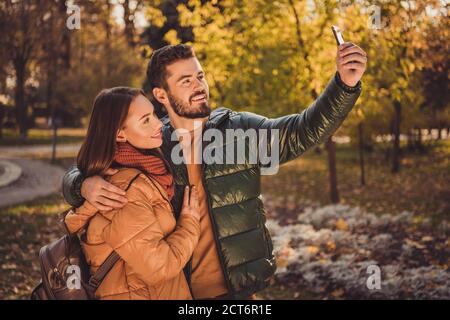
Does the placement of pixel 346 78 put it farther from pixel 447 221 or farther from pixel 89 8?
pixel 89 8

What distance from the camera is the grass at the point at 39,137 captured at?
18292 millimetres

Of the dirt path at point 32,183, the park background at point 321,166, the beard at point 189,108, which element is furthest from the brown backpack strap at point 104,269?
the dirt path at point 32,183

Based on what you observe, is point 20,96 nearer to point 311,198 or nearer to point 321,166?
point 321,166

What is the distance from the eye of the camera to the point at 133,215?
83.5 inches

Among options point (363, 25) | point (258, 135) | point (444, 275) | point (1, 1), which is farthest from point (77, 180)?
point (1, 1)

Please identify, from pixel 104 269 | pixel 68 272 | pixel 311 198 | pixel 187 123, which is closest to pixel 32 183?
pixel 311 198

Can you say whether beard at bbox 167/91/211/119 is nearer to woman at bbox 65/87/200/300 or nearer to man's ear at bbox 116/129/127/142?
woman at bbox 65/87/200/300

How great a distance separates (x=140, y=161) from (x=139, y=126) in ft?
0.49

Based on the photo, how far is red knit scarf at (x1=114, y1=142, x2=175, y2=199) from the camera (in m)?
2.31

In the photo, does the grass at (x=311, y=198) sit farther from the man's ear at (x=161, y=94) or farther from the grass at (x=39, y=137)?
the man's ear at (x=161, y=94)

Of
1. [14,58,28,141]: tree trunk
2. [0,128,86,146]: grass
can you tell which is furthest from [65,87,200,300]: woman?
[14,58,28,141]: tree trunk

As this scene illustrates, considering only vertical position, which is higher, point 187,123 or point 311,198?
point 187,123

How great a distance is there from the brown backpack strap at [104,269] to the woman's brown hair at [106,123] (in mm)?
181

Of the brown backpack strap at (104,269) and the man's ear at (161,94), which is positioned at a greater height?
the man's ear at (161,94)
